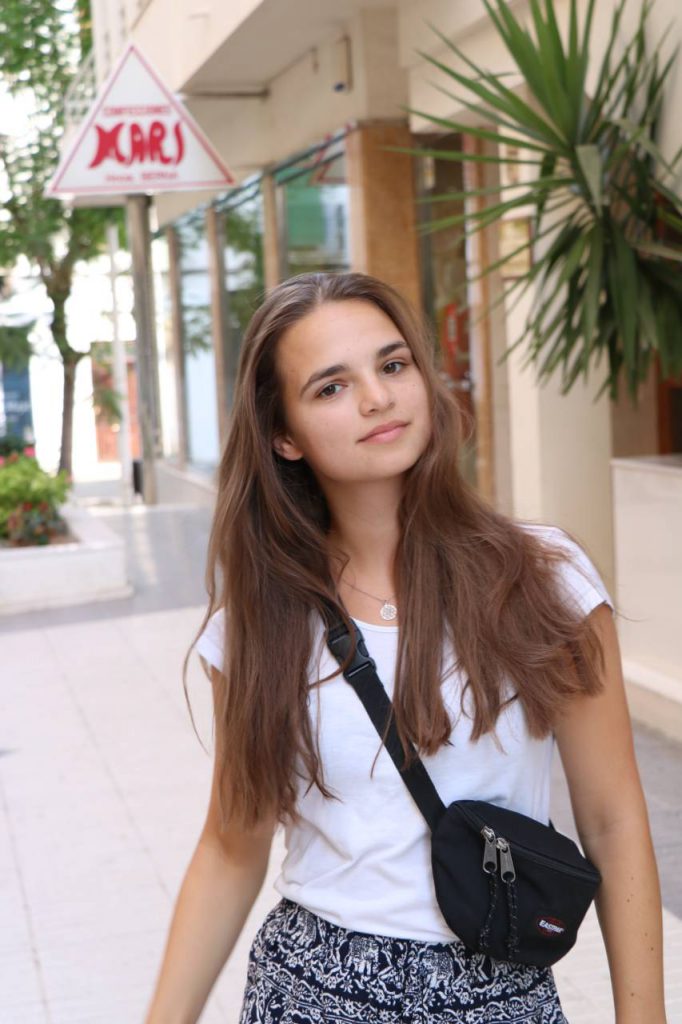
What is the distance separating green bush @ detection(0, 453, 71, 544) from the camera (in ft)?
35.9

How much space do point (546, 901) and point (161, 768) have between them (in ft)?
14.8

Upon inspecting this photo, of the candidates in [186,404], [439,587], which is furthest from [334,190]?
[439,587]

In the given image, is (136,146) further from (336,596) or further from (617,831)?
(617,831)

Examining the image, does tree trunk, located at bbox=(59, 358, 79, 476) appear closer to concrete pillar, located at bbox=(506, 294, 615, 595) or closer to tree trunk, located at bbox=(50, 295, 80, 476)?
tree trunk, located at bbox=(50, 295, 80, 476)

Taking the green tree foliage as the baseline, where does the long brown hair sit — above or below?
below

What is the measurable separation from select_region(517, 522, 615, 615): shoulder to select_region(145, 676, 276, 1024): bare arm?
49cm

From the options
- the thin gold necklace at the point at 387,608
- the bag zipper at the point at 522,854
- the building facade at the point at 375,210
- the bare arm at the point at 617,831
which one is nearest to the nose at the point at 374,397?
the thin gold necklace at the point at 387,608

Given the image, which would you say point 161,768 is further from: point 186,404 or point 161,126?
point 186,404

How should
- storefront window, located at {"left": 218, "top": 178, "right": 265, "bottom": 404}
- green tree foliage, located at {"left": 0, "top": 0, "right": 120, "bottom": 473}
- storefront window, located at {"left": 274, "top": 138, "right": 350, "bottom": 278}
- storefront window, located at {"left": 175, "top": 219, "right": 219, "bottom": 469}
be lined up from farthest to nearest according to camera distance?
1. green tree foliage, located at {"left": 0, "top": 0, "right": 120, "bottom": 473}
2. storefront window, located at {"left": 175, "top": 219, "right": 219, "bottom": 469}
3. storefront window, located at {"left": 218, "top": 178, "right": 265, "bottom": 404}
4. storefront window, located at {"left": 274, "top": 138, "right": 350, "bottom": 278}

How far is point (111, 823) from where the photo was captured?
545cm

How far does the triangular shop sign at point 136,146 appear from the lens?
10.4 m

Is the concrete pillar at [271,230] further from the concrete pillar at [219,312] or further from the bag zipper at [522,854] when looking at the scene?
the bag zipper at [522,854]

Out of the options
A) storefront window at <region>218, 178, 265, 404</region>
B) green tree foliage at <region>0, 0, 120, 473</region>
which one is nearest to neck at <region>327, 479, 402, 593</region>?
storefront window at <region>218, 178, 265, 404</region>

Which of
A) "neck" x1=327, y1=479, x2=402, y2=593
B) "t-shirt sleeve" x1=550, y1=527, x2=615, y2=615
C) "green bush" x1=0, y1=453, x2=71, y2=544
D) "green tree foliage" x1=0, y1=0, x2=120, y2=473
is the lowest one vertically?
"green bush" x1=0, y1=453, x2=71, y2=544
